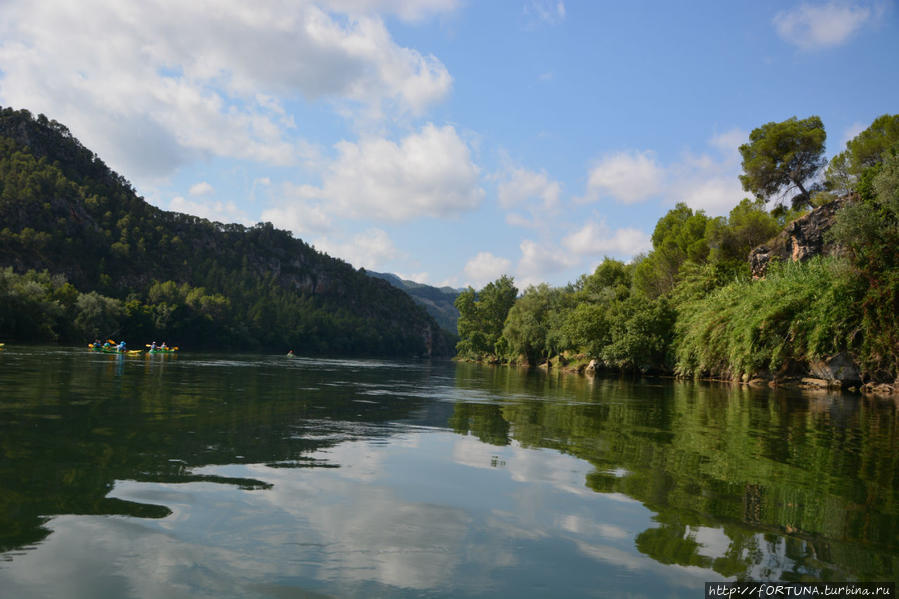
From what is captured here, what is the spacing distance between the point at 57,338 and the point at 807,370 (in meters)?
75.8

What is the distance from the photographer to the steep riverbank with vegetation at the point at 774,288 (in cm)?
2745

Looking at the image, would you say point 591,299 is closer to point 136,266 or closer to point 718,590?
point 718,590

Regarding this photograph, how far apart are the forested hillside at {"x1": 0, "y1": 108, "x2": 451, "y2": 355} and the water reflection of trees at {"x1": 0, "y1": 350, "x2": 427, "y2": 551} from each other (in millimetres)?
61577

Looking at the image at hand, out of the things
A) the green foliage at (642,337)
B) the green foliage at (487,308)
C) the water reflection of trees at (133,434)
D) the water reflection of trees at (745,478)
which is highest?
the green foliage at (487,308)

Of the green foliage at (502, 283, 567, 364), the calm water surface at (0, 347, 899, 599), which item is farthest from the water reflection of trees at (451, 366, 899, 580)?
the green foliage at (502, 283, 567, 364)

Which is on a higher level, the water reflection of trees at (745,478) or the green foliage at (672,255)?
the green foliage at (672,255)

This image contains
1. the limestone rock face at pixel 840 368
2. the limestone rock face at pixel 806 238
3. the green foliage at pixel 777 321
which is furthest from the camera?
the limestone rock face at pixel 806 238

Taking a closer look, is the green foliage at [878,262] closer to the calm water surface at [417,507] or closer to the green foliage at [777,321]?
the green foliage at [777,321]

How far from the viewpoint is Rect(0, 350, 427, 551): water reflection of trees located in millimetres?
5375

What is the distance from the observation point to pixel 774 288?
3222 cm

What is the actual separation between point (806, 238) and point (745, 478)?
3616 centimetres

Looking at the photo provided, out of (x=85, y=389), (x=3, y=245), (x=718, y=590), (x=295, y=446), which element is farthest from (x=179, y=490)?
(x=3, y=245)

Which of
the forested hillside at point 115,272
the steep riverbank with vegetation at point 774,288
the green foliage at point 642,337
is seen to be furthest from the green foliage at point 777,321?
the forested hillside at point 115,272

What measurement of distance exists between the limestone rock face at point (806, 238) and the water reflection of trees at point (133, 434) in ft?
103
